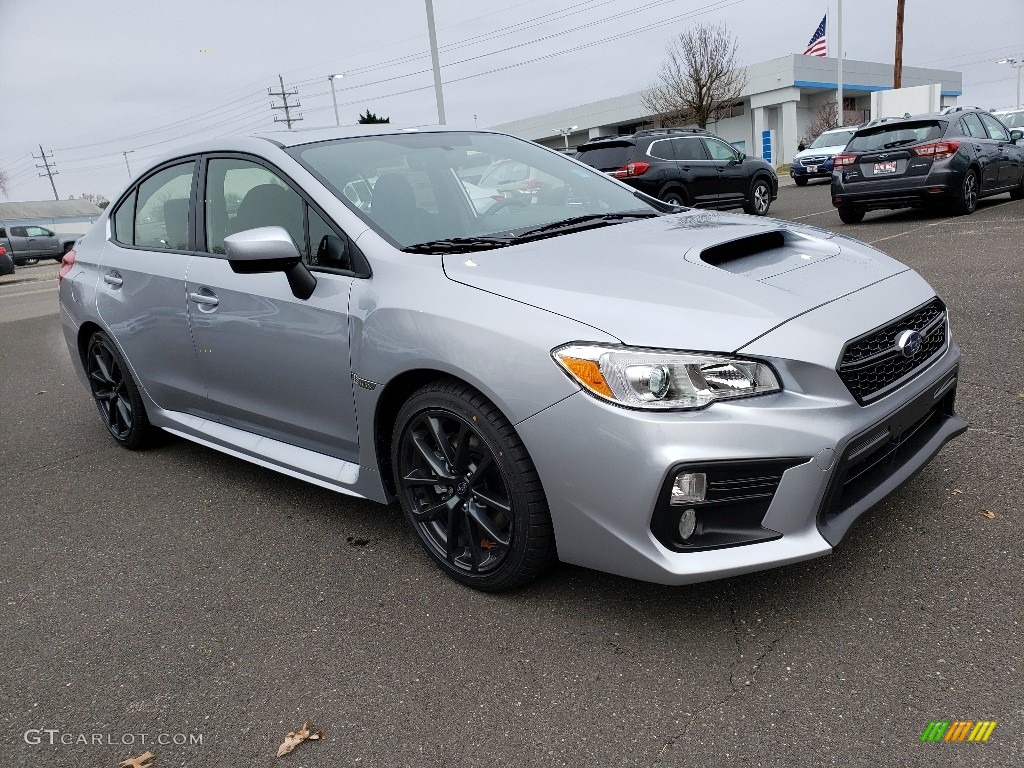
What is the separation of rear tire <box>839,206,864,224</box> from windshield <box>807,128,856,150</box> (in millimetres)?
12164

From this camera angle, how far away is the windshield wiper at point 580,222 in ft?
10.5

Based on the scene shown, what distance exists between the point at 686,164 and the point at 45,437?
11494mm

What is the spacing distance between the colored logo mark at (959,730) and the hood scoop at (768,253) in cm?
136

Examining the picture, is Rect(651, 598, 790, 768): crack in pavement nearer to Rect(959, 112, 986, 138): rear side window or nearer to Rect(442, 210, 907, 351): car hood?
Rect(442, 210, 907, 351): car hood

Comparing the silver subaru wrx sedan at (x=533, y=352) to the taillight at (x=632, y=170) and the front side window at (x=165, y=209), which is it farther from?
the taillight at (x=632, y=170)

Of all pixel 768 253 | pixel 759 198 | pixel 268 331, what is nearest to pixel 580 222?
pixel 768 253

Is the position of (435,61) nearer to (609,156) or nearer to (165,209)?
(609,156)

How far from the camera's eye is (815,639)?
8.23 ft

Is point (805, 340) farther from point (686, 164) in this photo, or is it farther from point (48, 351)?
point (686, 164)

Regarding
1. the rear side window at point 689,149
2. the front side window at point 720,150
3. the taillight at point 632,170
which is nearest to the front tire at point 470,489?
the taillight at point 632,170

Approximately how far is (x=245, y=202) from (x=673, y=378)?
2.23 meters

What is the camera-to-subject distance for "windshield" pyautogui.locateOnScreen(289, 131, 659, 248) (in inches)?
128

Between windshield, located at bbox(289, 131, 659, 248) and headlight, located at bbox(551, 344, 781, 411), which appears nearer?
headlight, located at bbox(551, 344, 781, 411)

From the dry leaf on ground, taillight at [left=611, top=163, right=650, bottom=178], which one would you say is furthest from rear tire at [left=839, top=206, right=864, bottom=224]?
the dry leaf on ground
